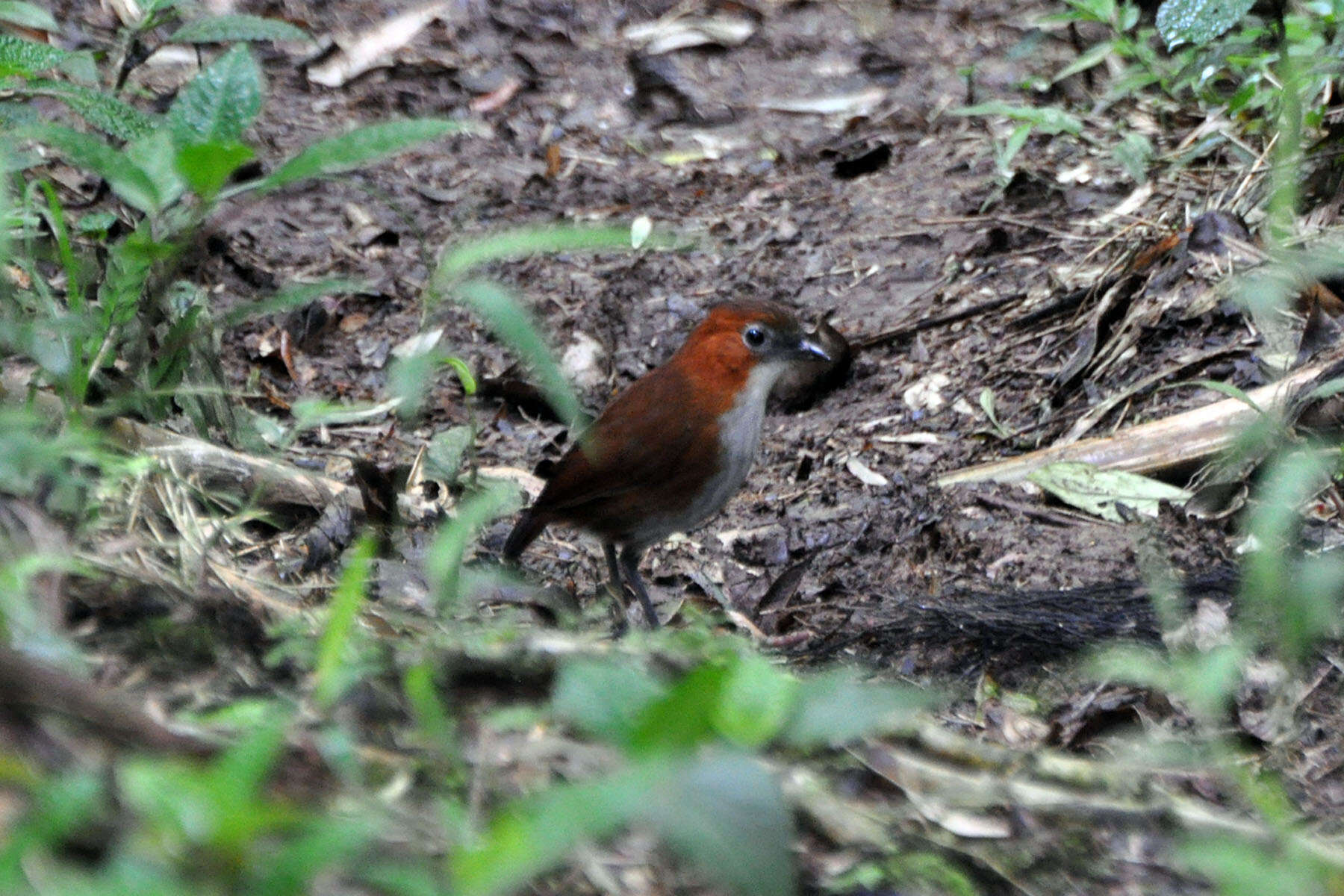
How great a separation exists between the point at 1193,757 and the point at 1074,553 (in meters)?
1.97

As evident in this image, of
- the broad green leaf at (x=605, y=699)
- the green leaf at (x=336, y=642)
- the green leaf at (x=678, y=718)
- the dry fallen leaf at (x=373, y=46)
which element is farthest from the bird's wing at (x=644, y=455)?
the dry fallen leaf at (x=373, y=46)

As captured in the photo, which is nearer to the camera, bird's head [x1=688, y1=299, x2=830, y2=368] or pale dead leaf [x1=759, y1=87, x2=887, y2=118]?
bird's head [x1=688, y1=299, x2=830, y2=368]

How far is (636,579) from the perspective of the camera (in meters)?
5.08

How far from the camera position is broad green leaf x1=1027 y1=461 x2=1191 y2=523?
4551 mm

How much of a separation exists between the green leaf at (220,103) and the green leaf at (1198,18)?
330 centimetres

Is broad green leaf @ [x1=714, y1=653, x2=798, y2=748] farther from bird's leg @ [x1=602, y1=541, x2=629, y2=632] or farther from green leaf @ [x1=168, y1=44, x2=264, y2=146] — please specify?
bird's leg @ [x1=602, y1=541, x2=629, y2=632]

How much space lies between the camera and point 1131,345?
523 cm

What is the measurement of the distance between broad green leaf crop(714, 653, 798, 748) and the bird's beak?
3358mm

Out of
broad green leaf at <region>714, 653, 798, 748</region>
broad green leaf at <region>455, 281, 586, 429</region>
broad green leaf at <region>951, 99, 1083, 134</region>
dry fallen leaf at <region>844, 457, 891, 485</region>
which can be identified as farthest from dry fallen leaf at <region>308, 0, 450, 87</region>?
Answer: broad green leaf at <region>714, 653, 798, 748</region>

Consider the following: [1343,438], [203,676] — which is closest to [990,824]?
[203,676]

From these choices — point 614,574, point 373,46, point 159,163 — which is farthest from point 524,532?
point 373,46

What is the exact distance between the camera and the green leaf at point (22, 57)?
11.0 ft

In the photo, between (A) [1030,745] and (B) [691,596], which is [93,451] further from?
(B) [691,596]

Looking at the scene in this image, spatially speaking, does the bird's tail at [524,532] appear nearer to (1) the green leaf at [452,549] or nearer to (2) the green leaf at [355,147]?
(1) the green leaf at [452,549]
